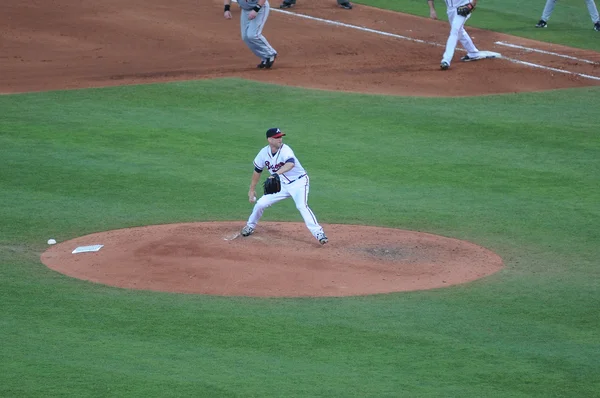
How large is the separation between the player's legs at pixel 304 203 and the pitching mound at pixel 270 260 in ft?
0.82

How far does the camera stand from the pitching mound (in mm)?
11398

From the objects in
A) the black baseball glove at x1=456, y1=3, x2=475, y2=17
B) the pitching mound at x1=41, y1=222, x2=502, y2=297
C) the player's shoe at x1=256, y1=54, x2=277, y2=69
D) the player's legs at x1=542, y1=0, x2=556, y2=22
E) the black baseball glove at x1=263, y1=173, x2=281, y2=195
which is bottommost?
the pitching mound at x1=41, y1=222, x2=502, y2=297

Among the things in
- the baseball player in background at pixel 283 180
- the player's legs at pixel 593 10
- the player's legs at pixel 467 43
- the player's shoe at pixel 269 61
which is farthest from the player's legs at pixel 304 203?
the player's legs at pixel 593 10

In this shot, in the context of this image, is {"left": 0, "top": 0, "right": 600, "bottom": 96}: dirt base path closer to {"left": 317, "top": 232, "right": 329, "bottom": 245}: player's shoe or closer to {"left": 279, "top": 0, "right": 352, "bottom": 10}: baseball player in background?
{"left": 279, "top": 0, "right": 352, "bottom": 10}: baseball player in background

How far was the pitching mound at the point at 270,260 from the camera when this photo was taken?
11.4m

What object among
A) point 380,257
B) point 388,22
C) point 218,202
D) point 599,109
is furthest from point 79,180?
point 388,22

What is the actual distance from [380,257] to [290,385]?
3.98 metres

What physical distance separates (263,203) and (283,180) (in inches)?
14.4

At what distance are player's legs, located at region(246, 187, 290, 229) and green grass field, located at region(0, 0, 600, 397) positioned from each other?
1375mm

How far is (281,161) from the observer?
12836 mm

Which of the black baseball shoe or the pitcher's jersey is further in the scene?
the black baseball shoe

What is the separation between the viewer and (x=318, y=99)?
793 inches

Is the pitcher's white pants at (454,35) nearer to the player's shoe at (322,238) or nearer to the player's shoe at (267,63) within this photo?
the player's shoe at (267,63)

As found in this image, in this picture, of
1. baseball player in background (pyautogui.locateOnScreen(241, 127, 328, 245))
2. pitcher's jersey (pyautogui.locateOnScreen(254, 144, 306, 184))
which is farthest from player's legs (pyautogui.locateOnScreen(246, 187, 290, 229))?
pitcher's jersey (pyautogui.locateOnScreen(254, 144, 306, 184))
